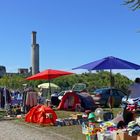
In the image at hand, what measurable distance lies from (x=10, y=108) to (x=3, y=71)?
8752cm

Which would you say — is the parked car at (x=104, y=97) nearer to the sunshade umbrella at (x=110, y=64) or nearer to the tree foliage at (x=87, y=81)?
the sunshade umbrella at (x=110, y=64)

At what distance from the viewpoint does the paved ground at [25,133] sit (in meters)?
14.3

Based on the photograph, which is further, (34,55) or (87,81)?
(34,55)

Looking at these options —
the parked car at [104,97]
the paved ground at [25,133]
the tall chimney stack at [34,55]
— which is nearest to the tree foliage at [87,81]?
the tall chimney stack at [34,55]

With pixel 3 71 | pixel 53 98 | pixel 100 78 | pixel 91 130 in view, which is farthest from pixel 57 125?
pixel 3 71

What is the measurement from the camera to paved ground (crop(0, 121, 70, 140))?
46.8 ft

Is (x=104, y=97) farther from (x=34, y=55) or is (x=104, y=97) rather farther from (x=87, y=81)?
(x=34, y=55)

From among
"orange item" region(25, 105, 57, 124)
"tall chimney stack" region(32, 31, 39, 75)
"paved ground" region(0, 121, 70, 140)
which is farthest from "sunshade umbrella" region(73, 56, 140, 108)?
"tall chimney stack" region(32, 31, 39, 75)

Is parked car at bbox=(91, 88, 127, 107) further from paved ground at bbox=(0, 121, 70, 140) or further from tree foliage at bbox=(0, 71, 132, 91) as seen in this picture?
tree foliage at bbox=(0, 71, 132, 91)

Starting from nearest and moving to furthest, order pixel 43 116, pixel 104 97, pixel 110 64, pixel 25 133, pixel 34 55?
pixel 25 133, pixel 43 116, pixel 110 64, pixel 104 97, pixel 34 55

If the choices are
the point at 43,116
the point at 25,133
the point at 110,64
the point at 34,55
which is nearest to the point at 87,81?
the point at 34,55

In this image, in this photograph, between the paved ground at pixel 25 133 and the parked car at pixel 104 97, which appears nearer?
the paved ground at pixel 25 133

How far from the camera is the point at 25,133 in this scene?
15516 millimetres

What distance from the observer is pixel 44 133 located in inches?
606
